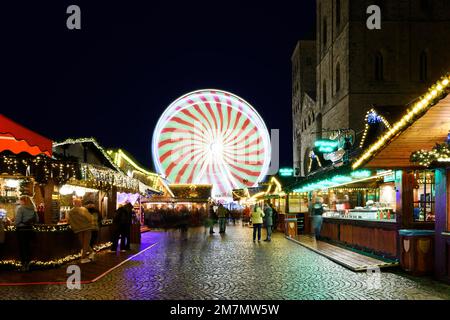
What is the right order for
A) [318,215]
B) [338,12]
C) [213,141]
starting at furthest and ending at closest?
[338,12], [213,141], [318,215]

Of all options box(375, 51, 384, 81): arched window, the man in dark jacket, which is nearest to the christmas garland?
the man in dark jacket

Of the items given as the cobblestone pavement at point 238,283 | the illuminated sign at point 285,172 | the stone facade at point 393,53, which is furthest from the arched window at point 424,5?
the cobblestone pavement at point 238,283

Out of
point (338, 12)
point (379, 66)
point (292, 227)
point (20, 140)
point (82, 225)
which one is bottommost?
point (292, 227)

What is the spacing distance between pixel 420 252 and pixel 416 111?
404 centimetres

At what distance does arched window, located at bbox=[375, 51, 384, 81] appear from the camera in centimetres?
3634

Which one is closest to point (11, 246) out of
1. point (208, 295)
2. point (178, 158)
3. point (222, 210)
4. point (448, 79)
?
point (208, 295)

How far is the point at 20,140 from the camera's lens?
38.3ft

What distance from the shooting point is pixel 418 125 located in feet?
31.3

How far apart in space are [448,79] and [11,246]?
9.48m

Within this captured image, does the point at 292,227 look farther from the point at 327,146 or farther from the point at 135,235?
the point at 135,235

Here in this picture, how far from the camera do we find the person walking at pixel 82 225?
43.5ft

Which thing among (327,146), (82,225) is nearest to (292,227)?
(327,146)

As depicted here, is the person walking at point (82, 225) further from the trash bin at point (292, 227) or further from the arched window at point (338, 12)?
the arched window at point (338, 12)

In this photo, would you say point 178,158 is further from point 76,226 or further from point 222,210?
point 76,226
